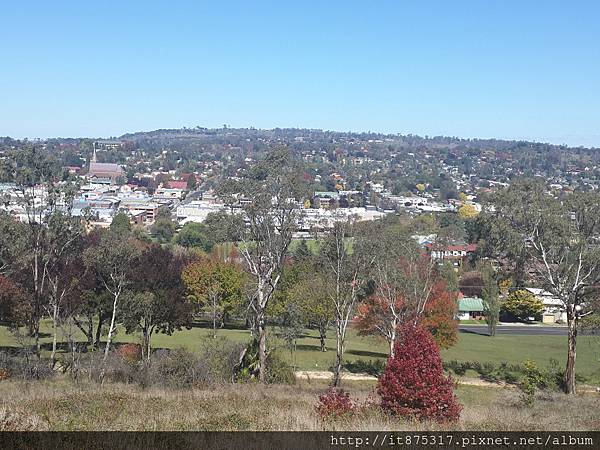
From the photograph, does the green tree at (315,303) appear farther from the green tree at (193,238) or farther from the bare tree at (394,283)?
the green tree at (193,238)

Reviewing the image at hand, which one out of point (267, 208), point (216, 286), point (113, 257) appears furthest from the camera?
point (216, 286)

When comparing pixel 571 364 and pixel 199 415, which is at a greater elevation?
pixel 199 415

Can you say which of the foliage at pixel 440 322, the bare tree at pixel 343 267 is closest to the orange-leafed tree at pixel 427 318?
the foliage at pixel 440 322

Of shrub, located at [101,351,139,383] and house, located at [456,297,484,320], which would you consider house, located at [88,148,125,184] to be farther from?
shrub, located at [101,351,139,383]

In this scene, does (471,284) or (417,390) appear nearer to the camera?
(417,390)

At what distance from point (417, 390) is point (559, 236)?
11.6 metres

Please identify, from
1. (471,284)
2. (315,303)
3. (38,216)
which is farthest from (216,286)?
(471,284)

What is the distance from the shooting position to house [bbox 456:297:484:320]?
47875 mm

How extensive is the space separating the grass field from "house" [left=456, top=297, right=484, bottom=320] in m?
10.0

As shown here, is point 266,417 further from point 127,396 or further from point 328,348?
point 328,348

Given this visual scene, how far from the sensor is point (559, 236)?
2034 cm

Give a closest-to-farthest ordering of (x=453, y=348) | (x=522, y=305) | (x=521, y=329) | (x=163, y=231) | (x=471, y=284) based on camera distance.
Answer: (x=453, y=348), (x=521, y=329), (x=522, y=305), (x=471, y=284), (x=163, y=231)

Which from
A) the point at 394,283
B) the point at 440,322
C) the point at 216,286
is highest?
the point at 394,283

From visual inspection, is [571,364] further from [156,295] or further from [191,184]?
[191,184]
